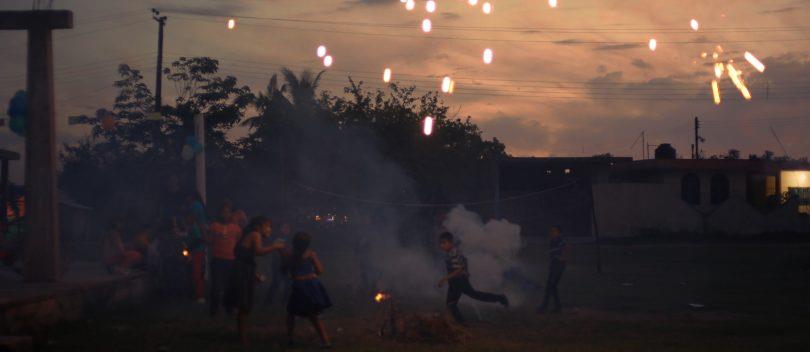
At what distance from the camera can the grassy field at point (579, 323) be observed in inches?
393

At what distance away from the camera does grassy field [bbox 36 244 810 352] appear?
9992 millimetres

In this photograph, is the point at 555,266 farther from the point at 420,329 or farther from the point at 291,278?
the point at 291,278

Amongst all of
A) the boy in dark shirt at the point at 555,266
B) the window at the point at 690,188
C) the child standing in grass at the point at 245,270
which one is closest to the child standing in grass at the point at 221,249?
the child standing in grass at the point at 245,270

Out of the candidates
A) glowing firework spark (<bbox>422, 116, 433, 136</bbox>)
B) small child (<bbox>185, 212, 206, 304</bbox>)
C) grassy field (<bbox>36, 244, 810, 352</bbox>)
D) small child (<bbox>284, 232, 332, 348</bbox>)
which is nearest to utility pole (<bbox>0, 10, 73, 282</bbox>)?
grassy field (<bbox>36, 244, 810, 352</bbox>)

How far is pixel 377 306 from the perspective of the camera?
1386 centimetres

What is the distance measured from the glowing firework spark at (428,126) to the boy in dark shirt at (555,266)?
18177 millimetres

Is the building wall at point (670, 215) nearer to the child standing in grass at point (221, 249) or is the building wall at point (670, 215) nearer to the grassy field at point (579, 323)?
the grassy field at point (579, 323)

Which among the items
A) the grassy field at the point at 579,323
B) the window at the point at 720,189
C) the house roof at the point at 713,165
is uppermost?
the house roof at the point at 713,165

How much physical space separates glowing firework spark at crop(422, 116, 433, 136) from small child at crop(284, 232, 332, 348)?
Result: 2212 centimetres

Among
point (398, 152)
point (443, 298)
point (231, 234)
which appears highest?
point (398, 152)

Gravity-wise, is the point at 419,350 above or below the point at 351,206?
below

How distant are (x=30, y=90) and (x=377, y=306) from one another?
21.9ft

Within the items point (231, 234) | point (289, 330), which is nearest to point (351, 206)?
point (231, 234)

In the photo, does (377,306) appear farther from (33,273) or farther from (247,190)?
(247,190)
